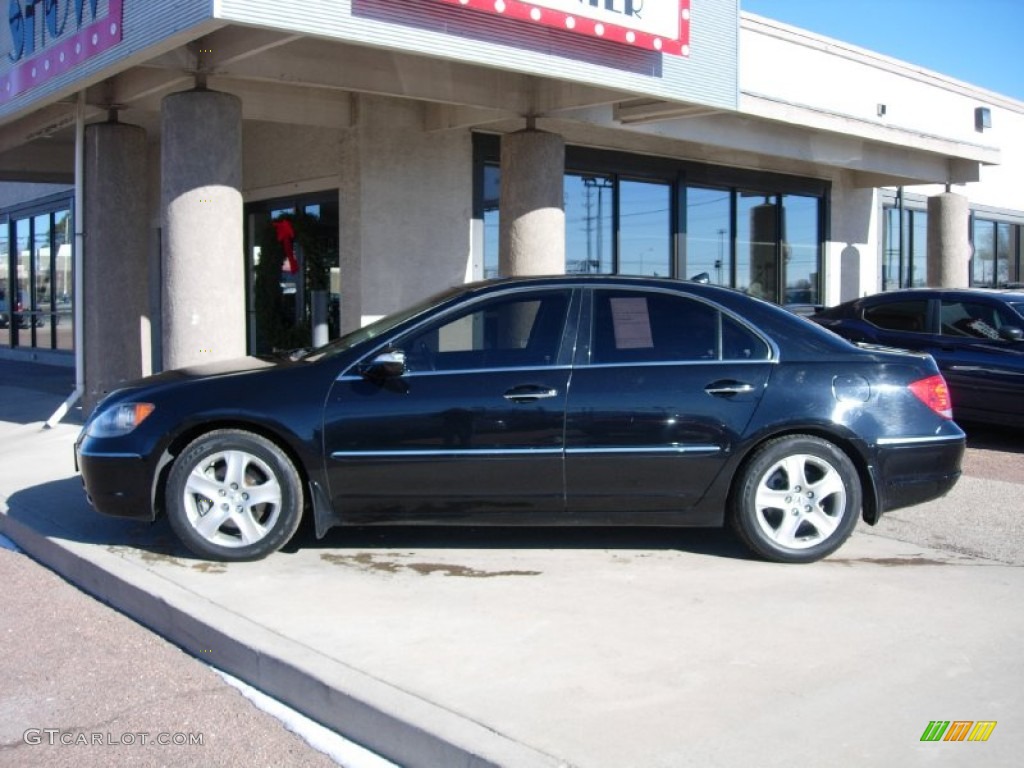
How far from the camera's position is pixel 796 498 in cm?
574

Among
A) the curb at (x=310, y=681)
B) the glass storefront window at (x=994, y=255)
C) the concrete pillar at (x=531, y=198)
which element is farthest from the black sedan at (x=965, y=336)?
the glass storefront window at (x=994, y=255)

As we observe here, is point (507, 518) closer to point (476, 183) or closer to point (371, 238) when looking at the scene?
point (371, 238)

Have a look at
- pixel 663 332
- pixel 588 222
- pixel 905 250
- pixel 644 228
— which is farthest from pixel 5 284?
pixel 663 332

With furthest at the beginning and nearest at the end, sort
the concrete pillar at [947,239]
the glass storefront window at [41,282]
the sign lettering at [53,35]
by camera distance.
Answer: the glass storefront window at [41,282]
the concrete pillar at [947,239]
the sign lettering at [53,35]

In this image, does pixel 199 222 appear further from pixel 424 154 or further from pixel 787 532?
pixel 787 532

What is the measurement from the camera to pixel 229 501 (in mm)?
5703

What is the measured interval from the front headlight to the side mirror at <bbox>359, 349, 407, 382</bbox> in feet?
3.95

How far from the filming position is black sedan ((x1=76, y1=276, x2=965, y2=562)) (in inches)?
222

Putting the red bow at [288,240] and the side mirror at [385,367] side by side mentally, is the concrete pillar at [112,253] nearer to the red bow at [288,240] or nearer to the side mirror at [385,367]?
the red bow at [288,240]

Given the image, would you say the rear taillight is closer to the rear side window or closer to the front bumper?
the rear side window

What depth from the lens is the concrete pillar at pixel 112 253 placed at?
11.0 m

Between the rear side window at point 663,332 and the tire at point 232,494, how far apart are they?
1.87m

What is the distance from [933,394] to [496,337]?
2545mm

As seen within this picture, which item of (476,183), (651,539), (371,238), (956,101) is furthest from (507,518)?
(956,101)
